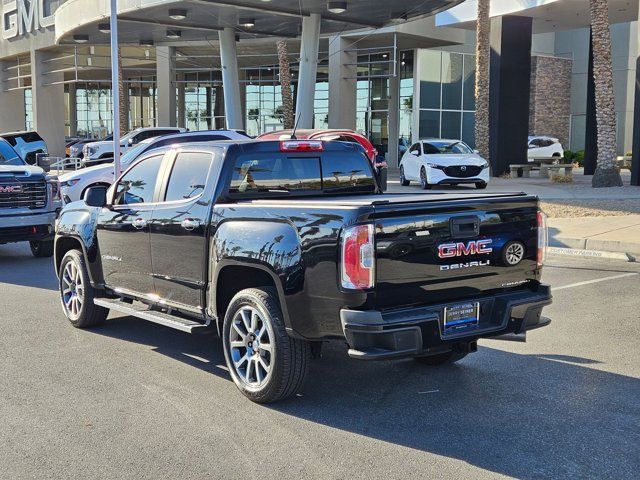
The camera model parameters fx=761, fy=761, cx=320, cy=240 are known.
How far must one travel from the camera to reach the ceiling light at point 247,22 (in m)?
25.8

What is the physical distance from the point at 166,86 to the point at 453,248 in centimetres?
4102

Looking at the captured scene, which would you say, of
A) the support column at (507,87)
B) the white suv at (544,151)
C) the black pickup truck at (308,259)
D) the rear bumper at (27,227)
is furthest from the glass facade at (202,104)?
the black pickup truck at (308,259)

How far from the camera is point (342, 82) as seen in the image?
3662 cm

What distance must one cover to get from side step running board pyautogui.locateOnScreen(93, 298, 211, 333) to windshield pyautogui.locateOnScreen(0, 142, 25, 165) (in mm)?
7636

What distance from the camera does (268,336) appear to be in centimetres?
543

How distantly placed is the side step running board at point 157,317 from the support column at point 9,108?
52.9 m

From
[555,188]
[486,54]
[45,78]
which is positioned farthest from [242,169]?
[45,78]

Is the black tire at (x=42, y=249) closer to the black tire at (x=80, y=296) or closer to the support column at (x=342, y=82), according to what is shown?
the black tire at (x=80, y=296)

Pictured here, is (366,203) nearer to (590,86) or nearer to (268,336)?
(268,336)

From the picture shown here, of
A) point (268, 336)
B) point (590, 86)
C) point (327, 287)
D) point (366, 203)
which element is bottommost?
point (268, 336)

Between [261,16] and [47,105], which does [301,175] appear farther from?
[47,105]

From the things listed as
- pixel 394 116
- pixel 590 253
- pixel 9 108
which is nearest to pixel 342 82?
pixel 394 116

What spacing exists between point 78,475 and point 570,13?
29.6 metres

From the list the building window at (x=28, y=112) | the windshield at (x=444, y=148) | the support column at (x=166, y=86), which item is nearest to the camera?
the windshield at (x=444, y=148)
